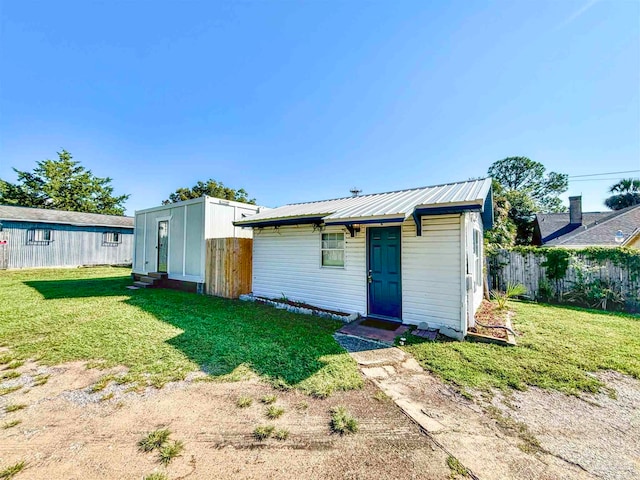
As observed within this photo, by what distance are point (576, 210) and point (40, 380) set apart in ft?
87.6

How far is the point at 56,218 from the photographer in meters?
18.0

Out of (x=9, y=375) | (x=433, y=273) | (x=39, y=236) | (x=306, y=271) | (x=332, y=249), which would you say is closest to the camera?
(x=9, y=375)

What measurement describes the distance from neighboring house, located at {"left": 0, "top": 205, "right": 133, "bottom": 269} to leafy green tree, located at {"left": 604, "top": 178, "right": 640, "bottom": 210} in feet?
152

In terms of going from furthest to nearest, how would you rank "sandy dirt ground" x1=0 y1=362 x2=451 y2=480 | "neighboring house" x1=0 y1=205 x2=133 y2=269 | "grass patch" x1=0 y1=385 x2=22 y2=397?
"neighboring house" x1=0 y1=205 x2=133 y2=269, "grass patch" x1=0 y1=385 x2=22 y2=397, "sandy dirt ground" x1=0 y1=362 x2=451 y2=480

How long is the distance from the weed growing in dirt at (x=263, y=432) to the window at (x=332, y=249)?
464cm

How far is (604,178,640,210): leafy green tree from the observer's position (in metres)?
25.3

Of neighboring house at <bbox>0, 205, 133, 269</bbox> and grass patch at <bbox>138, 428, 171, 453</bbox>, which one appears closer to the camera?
grass patch at <bbox>138, 428, 171, 453</bbox>

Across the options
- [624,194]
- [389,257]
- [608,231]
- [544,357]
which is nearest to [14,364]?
[389,257]

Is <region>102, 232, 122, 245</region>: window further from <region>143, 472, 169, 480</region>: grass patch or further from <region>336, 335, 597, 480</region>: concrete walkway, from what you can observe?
<region>143, 472, 169, 480</region>: grass patch

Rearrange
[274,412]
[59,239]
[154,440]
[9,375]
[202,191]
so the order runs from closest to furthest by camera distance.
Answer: [154,440]
[274,412]
[9,375]
[59,239]
[202,191]

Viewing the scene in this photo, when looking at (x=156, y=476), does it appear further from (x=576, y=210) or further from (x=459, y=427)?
(x=576, y=210)

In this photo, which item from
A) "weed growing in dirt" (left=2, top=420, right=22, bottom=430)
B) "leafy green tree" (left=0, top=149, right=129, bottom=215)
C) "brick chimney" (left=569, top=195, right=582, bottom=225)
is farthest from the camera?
"leafy green tree" (left=0, top=149, right=129, bottom=215)

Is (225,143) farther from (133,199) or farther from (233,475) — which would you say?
(133,199)

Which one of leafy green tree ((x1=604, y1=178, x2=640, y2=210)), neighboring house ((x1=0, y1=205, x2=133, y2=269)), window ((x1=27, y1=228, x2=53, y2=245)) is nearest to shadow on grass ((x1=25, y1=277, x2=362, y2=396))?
neighboring house ((x1=0, y1=205, x2=133, y2=269))
